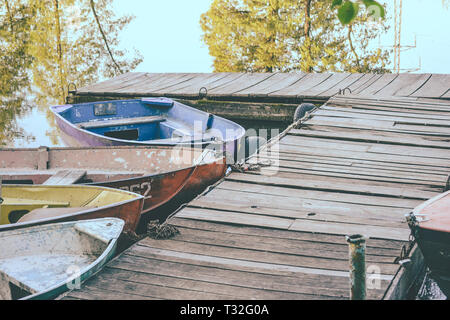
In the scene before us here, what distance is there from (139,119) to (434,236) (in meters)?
6.73

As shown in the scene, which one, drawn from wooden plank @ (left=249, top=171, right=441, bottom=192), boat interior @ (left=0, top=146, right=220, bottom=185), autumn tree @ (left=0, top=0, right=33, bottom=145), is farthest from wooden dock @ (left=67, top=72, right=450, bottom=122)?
autumn tree @ (left=0, top=0, right=33, bottom=145)

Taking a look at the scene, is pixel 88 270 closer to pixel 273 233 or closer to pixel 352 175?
pixel 273 233

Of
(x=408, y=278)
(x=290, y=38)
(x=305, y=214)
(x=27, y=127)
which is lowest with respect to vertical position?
(x=27, y=127)

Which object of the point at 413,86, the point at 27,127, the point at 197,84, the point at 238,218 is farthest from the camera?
the point at 27,127

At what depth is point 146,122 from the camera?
9523 mm

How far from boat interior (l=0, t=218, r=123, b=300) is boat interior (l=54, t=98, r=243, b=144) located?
4.72m

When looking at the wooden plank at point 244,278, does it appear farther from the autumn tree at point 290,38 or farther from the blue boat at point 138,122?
the autumn tree at point 290,38

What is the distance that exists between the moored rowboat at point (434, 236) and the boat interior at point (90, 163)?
2924 millimetres

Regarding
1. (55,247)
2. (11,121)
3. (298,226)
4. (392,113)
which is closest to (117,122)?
(392,113)

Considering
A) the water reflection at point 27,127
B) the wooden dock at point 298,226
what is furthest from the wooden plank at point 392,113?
the water reflection at point 27,127

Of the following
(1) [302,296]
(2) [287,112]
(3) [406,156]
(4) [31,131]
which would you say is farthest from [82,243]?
(4) [31,131]

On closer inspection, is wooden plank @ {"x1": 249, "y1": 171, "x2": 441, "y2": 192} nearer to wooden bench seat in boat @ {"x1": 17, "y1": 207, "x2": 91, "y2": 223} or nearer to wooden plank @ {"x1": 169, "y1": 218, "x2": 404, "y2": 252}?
wooden plank @ {"x1": 169, "y1": 218, "x2": 404, "y2": 252}

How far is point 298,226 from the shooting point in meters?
4.14

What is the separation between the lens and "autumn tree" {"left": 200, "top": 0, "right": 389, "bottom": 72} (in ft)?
63.7
